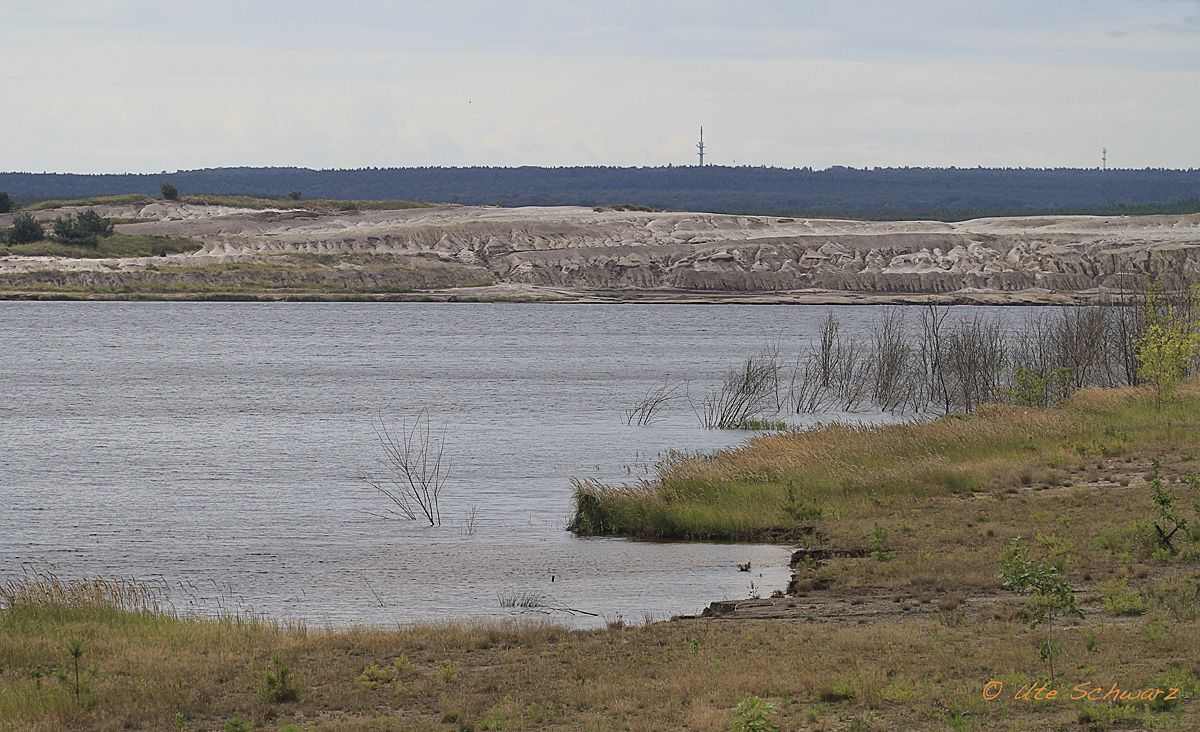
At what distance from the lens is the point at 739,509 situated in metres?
25.4

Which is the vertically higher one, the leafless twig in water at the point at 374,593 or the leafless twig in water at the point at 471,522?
the leafless twig in water at the point at 374,593

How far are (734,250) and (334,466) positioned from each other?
105 metres

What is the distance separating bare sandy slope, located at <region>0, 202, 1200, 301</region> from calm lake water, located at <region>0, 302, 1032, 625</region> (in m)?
41.5

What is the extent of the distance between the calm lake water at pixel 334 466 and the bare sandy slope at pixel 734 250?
4149 cm

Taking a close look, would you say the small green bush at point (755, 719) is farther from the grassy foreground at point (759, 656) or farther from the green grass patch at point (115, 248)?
the green grass patch at point (115, 248)

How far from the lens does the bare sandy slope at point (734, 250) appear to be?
433ft

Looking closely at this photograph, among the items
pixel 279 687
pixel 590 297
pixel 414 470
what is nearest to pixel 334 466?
pixel 414 470

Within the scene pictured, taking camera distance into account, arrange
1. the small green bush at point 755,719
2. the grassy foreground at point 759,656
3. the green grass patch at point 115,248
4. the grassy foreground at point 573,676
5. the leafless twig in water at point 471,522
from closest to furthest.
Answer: the small green bush at point 755,719 → the grassy foreground at point 573,676 → the grassy foreground at point 759,656 → the leafless twig in water at point 471,522 → the green grass patch at point 115,248

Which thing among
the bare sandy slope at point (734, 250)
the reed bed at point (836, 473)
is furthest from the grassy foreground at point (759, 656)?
the bare sandy slope at point (734, 250)

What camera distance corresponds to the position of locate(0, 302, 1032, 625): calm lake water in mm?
22031

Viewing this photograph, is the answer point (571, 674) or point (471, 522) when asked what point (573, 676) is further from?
point (471, 522)

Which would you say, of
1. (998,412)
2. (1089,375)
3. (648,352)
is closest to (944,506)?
(998,412)

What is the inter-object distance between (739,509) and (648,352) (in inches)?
2375

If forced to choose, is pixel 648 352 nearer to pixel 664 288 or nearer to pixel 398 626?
pixel 664 288
